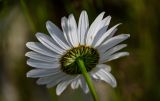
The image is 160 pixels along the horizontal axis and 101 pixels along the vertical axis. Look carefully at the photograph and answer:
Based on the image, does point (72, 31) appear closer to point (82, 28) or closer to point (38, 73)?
point (82, 28)

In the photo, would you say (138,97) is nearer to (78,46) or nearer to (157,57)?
(157,57)

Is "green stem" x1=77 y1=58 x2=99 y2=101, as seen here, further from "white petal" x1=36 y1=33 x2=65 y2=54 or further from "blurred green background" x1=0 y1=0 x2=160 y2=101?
"blurred green background" x1=0 y1=0 x2=160 y2=101

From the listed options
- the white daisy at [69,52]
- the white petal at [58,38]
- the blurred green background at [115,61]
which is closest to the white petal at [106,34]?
the white daisy at [69,52]

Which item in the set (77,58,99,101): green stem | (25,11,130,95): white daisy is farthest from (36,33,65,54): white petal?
(77,58,99,101): green stem

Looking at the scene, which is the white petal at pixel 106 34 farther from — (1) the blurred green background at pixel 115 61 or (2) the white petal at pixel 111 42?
(1) the blurred green background at pixel 115 61

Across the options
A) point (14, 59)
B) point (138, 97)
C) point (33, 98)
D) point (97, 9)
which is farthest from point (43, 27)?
point (14, 59)
